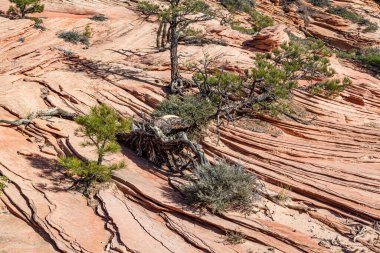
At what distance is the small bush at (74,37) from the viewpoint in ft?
51.3

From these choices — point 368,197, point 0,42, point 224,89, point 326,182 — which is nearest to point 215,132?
point 224,89

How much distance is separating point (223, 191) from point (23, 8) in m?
13.9

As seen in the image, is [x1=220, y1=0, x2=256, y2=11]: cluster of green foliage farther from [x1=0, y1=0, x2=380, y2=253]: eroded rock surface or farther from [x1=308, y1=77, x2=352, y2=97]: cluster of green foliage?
[x1=308, y1=77, x2=352, y2=97]: cluster of green foliage

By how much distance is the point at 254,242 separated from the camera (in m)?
6.20

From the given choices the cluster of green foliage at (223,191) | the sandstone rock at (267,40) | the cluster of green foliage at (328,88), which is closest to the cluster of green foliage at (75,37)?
the sandstone rock at (267,40)

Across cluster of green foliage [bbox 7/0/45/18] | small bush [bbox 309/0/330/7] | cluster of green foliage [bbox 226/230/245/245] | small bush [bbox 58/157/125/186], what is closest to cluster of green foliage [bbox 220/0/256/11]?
small bush [bbox 309/0/330/7]

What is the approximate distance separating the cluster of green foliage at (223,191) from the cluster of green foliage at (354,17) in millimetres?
22968

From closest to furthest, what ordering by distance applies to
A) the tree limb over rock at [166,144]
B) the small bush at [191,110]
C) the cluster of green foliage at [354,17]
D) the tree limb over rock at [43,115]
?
the tree limb over rock at [166,144], the tree limb over rock at [43,115], the small bush at [191,110], the cluster of green foliage at [354,17]

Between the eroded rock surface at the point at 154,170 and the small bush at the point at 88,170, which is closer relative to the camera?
the eroded rock surface at the point at 154,170

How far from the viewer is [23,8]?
16.7 meters

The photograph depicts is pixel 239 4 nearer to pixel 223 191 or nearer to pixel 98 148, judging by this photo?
pixel 98 148

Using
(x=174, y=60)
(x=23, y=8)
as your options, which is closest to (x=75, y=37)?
(x=23, y=8)

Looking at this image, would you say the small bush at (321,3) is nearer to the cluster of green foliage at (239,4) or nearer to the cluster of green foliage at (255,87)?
the cluster of green foliage at (239,4)

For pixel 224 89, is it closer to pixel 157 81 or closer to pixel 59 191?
pixel 157 81
